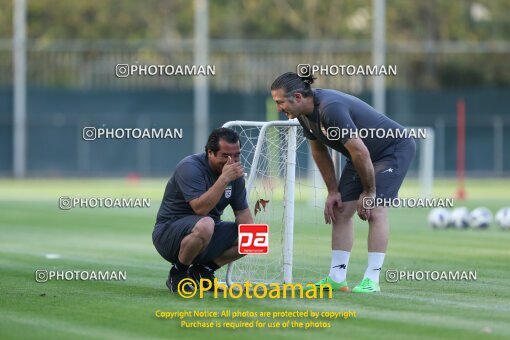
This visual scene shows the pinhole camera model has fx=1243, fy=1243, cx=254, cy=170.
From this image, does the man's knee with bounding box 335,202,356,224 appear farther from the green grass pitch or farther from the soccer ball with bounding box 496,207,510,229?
the soccer ball with bounding box 496,207,510,229

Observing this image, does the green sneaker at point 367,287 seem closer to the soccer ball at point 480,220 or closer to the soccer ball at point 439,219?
the soccer ball at point 480,220

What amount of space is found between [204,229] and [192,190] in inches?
13.7

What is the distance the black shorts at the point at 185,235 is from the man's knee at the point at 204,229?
0.08m

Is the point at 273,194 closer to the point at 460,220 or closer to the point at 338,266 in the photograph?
the point at 338,266

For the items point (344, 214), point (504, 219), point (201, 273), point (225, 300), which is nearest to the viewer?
point (225, 300)

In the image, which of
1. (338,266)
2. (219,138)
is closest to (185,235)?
(219,138)

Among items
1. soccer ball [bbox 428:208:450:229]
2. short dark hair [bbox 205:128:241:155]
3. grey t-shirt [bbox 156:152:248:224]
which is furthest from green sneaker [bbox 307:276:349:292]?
soccer ball [bbox 428:208:450:229]

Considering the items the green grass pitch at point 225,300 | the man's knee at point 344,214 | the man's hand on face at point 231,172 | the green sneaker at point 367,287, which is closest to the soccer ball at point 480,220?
the green grass pitch at point 225,300

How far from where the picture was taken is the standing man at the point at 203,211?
9711mm

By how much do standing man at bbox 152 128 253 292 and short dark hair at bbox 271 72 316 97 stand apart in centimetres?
52

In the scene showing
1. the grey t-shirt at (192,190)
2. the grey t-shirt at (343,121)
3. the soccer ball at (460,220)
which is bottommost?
the soccer ball at (460,220)

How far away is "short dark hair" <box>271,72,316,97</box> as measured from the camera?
982 cm

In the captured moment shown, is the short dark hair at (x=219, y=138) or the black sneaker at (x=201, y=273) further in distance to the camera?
the black sneaker at (x=201, y=273)

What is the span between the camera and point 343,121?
9.72 meters
